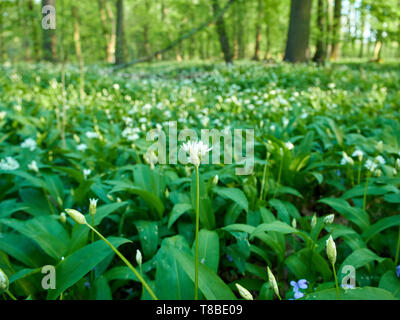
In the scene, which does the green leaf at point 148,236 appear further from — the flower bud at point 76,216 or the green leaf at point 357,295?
the green leaf at point 357,295

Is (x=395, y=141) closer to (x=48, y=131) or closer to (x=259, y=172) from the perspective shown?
(x=259, y=172)

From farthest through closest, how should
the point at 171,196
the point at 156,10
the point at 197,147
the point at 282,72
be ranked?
the point at 156,10 → the point at 282,72 → the point at 171,196 → the point at 197,147

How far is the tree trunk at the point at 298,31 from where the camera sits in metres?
9.27

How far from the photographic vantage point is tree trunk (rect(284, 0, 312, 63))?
9266 millimetres

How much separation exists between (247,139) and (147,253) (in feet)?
5.23

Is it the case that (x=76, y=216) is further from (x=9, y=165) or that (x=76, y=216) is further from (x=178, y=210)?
(x=9, y=165)

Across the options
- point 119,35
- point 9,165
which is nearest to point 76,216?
point 9,165

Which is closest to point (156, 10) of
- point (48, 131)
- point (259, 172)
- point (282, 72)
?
point (282, 72)

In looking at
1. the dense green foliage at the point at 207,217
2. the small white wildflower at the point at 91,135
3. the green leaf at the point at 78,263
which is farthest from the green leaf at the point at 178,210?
the small white wildflower at the point at 91,135

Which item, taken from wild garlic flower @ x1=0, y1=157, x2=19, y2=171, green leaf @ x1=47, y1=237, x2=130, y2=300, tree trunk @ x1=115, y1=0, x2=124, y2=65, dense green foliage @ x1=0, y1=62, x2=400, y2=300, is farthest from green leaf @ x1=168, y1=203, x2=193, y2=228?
tree trunk @ x1=115, y1=0, x2=124, y2=65

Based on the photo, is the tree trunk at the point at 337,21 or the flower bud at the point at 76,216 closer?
the flower bud at the point at 76,216

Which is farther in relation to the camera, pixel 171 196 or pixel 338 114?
pixel 338 114

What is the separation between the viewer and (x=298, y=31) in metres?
9.48

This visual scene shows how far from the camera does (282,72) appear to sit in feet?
23.8
